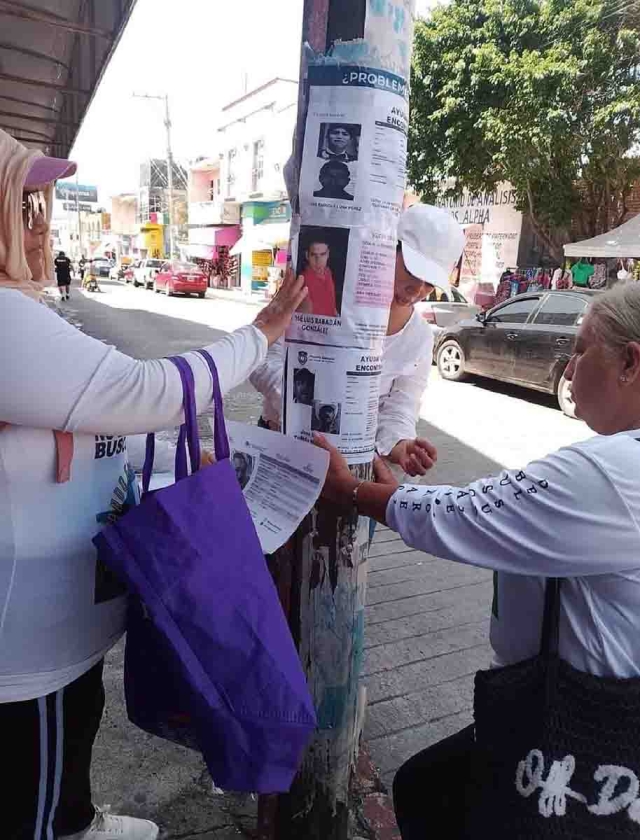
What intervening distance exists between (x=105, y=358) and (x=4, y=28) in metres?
6.00

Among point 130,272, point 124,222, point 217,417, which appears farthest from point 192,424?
point 124,222

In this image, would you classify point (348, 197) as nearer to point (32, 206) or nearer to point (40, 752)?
point (32, 206)

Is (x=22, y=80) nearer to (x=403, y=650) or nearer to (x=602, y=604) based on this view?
(x=403, y=650)

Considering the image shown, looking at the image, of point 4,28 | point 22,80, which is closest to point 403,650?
point 4,28

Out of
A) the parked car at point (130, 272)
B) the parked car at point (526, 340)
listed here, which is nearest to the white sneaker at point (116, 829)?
the parked car at point (526, 340)

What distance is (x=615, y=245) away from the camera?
43.2ft

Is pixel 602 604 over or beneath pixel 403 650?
over

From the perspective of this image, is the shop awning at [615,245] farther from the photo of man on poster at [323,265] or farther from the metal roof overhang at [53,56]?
the photo of man on poster at [323,265]

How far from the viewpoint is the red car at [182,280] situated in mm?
28000

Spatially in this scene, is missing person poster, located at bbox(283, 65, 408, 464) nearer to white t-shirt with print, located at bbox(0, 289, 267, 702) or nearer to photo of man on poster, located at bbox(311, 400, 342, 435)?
photo of man on poster, located at bbox(311, 400, 342, 435)

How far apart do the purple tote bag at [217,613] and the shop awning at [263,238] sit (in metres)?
26.1

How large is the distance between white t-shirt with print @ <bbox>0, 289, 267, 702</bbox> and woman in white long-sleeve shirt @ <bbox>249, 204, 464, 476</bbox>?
742mm

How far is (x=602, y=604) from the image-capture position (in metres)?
1.20

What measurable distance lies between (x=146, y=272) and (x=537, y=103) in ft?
80.7
